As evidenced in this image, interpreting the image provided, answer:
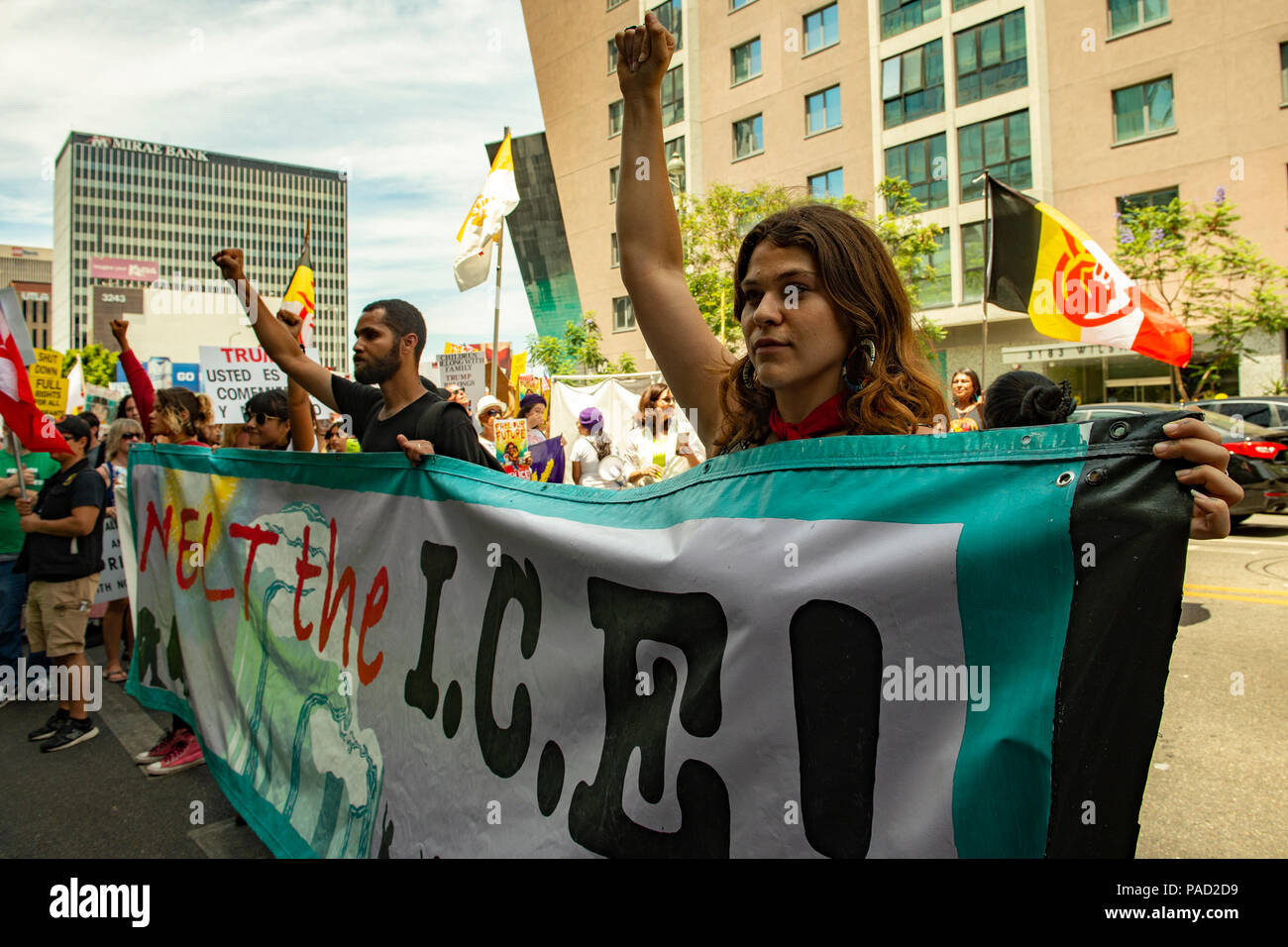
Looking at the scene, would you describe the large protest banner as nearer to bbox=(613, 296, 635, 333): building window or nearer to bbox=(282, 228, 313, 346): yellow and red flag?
bbox=(282, 228, 313, 346): yellow and red flag

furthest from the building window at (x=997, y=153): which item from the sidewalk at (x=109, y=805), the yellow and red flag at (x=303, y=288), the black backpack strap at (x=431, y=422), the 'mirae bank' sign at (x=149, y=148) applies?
the 'mirae bank' sign at (x=149, y=148)

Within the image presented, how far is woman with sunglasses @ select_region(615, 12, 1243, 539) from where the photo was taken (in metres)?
1.65

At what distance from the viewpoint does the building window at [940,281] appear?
26641 mm

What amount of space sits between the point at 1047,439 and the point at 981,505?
0.13 m

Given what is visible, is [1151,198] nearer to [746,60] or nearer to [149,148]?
[746,60]

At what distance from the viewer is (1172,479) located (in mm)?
1132

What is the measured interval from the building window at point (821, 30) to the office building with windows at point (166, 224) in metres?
75.0

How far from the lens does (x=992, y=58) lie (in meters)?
25.9

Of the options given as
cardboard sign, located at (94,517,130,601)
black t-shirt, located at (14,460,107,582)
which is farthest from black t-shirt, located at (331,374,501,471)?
cardboard sign, located at (94,517,130,601)

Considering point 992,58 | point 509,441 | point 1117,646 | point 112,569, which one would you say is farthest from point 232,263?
point 992,58

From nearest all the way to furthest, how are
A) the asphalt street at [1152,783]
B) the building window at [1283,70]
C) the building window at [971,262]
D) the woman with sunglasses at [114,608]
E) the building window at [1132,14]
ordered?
the asphalt street at [1152,783] → the woman with sunglasses at [114,608] → the building window at [1283,70] → the building window at [1132,14] → the building window at [971,262]

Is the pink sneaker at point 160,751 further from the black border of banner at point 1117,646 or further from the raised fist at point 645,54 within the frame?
the black border of banner at point 1117,646

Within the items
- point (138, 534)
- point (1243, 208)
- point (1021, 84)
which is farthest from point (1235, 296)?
point (138, 534)

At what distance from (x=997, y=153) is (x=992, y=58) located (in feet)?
9.38
